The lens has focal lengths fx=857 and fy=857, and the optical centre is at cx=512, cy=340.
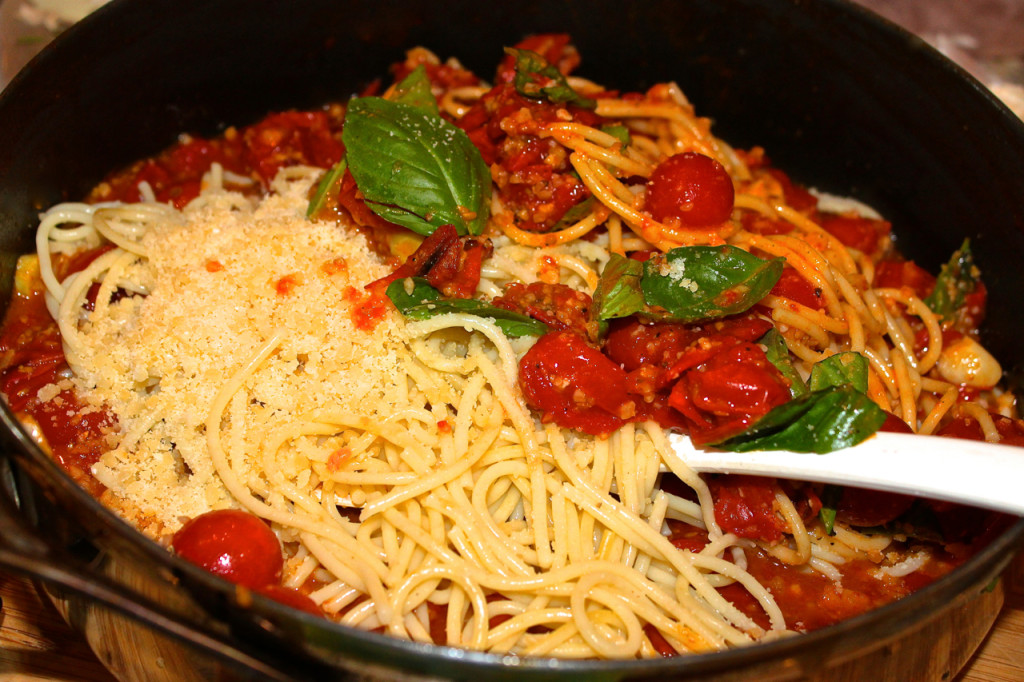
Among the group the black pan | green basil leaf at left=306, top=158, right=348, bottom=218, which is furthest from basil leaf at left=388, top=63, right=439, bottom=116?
the black pan

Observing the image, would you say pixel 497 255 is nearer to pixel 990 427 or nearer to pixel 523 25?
pixel 523 25

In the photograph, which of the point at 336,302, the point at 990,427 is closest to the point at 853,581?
the point at 990,427

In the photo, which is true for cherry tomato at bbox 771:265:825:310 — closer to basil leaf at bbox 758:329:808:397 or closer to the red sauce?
basil leaf at bbox 758:329:808:397

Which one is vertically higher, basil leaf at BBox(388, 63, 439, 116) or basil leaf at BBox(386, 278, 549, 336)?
basil leaf at BBox(388, 63, 439, 116)

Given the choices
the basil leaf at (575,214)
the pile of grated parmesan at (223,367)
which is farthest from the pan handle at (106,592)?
the basil leaf at (575,214)

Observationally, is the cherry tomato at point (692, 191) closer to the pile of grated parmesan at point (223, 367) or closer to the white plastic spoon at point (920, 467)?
the white plastic spoon at point (920, 467)

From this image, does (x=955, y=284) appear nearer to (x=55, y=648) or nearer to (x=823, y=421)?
(x=823, y=421)
